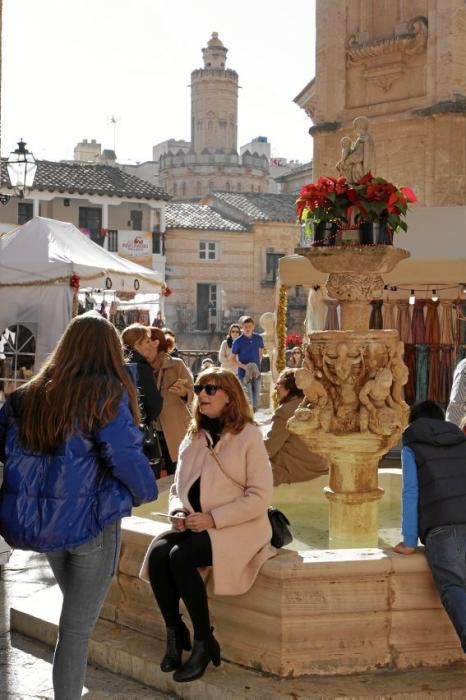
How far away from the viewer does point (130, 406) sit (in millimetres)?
3717

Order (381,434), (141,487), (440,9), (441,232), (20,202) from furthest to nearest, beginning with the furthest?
(20,202) < (440,9) < (441,232) < (381,434) < (141,487)

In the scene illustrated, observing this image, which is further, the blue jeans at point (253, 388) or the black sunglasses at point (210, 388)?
the blue jeans at point (253, 388)

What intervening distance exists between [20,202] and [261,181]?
127 ft

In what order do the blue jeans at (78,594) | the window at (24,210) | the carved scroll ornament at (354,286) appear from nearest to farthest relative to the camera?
1. the blue jeans at (78,594)
2. the carved scroll ornament at (354,286)
3. the window at (24,210)

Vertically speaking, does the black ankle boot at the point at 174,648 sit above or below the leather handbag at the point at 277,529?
below

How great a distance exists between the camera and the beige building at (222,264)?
5138 cm

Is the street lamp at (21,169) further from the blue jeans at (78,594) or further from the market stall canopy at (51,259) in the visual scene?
the blue jeans at (78,594)

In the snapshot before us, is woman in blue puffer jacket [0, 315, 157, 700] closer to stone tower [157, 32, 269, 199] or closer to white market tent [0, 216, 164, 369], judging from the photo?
white market tent [0, 216, 164, 369]

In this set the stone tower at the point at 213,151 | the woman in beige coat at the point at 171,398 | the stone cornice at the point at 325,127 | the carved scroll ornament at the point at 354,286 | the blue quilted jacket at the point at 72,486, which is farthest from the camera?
the stone tower at the point at 213,151

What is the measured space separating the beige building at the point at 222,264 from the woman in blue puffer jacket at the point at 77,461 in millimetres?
47166

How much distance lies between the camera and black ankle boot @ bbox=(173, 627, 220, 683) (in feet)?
14.4

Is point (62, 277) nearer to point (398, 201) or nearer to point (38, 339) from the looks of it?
point (38, 339)

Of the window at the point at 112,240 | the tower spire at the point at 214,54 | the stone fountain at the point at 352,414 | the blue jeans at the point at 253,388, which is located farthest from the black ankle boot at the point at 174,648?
the tower spire at the point at 214,54

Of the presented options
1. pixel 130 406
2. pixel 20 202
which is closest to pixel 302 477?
pixel 130 406
